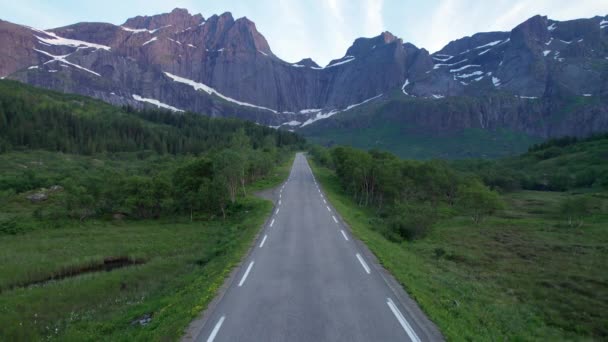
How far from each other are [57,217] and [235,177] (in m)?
22.3

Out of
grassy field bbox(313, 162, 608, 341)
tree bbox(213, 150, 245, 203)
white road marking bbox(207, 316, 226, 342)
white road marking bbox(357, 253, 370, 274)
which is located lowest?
grassy field bbox(313, 162, 608, 341)

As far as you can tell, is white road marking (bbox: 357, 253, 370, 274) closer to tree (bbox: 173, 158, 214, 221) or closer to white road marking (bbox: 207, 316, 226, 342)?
white road marking (bbox: 207, 316, 226, 342)

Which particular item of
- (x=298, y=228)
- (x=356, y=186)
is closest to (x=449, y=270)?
(x=298, y=228)

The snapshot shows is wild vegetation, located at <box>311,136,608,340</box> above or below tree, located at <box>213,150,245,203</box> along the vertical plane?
below

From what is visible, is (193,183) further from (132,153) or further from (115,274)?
(132,153)

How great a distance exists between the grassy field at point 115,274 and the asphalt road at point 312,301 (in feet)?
3.64

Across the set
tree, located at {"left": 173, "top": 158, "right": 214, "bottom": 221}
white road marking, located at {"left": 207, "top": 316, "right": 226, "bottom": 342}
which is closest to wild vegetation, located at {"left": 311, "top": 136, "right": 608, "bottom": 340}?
white road marking, located at {"left": 207, "top": 316, "right": 226, "bottom": 342}

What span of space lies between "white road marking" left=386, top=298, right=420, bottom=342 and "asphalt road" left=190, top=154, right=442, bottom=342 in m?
0.03

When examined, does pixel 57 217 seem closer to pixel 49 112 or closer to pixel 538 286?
pixel 538 286

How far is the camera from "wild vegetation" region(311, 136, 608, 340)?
14234 mm

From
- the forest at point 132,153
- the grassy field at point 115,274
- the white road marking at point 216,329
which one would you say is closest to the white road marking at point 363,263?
the grassy field at point 115,274

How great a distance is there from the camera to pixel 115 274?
22.7 metres

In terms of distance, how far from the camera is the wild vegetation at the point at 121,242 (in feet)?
47.1

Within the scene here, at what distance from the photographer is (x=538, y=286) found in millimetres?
24609
